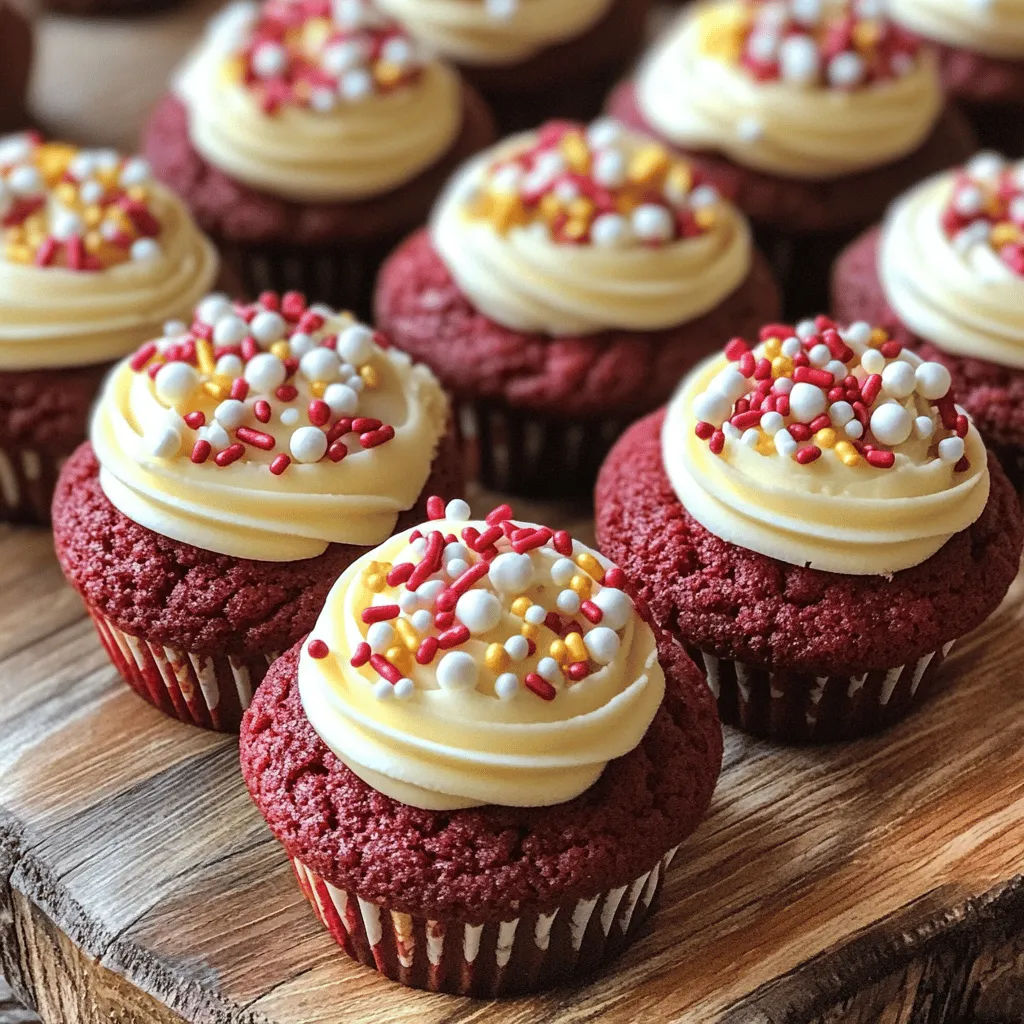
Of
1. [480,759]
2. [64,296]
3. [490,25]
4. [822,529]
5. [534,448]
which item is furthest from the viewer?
[490,25]

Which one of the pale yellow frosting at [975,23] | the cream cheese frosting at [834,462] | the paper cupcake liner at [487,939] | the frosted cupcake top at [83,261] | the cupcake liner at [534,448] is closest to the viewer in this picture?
the paper cupcake liner at [487,939]

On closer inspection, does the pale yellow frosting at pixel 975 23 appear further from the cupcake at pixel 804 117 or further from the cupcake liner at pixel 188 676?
the cupcake liner at pixel 188 676

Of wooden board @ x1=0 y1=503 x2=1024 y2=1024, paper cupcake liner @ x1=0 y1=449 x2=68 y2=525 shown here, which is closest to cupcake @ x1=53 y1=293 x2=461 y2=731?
wooden board @ x1=0 y1=503 x2=1024 y2=1024

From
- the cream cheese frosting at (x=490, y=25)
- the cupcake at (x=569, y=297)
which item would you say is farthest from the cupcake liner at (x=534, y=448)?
the cream cheese frosting at (x=490, y=25)

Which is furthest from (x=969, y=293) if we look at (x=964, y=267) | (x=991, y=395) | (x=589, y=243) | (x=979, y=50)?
(x=979, y=50)

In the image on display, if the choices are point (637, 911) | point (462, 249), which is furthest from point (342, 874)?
point (462, 249)

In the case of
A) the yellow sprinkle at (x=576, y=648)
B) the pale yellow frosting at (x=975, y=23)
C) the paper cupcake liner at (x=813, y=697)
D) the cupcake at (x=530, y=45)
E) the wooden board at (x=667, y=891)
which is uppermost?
the yellow sprinkle at (x=576, y=648)

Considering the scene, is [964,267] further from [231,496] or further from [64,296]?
[64,296]

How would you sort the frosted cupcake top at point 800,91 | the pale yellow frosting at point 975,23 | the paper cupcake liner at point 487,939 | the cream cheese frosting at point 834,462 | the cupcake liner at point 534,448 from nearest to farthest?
the paper cupcake liner at point 487,939 → the cream cheese frosting at point 834,462 → the cupcake liner at point 534,448 → the frosted cupcake top at point 800,91 → the pale yellow frosting at point 975,23
